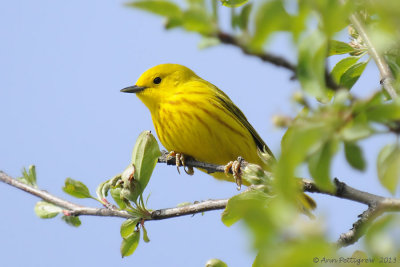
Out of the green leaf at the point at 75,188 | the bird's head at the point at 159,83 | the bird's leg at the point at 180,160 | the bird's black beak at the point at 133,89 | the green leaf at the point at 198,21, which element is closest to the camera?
the green leaf at the point at 198,21

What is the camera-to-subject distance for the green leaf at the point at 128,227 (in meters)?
2.88

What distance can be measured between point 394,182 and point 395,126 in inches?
8.4

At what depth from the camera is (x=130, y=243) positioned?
296cm

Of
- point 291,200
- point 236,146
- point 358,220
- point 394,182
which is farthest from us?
point 236,146

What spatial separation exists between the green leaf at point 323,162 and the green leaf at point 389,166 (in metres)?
Result: 0.20

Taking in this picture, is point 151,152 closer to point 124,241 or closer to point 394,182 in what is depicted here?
point 124,241

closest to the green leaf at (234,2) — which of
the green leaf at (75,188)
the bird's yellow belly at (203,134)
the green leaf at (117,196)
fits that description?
the green leaf at (117,196)

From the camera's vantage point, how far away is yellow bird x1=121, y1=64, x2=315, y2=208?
423 cm

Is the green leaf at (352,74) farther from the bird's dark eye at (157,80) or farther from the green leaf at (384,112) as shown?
the bird's dark eye at (157,80)

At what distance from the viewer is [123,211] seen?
9.68ft

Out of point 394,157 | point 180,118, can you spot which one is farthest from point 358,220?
point 180,118

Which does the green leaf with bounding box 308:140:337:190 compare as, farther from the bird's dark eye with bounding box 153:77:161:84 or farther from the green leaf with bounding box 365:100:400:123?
the bird's dark eye with bounding box 153:77:161:84

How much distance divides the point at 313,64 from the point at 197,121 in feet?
10.8

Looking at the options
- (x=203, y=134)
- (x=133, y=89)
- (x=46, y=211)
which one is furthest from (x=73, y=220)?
(x=133, y=89)
